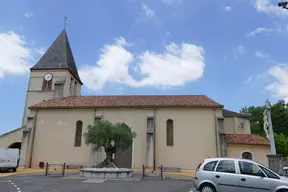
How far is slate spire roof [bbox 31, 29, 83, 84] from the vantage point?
103ft

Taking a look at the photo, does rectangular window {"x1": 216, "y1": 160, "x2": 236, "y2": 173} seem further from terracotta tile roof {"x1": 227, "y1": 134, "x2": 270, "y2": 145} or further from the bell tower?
the bell tower

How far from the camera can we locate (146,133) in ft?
71.1

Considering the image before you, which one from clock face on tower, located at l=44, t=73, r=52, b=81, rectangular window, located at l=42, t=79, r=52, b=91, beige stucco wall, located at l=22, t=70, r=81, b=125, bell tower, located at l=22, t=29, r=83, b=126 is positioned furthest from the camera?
clock face on tower, located at l=44, t=73, r=52, b=81

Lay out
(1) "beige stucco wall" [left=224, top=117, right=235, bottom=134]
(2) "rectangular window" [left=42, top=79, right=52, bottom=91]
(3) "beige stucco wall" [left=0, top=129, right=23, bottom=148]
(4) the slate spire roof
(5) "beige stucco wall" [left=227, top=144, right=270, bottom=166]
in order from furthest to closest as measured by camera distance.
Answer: (4) the slate spire roof, (2) "rectangular window" [left=42, top=79, right=52, bottom=91], (1) "beige stucco wall" [left=224, top=117, right=235, bottom=134], (3) "beige stucco wall" [left=0, top=129, right=23, bottom=148], (5) "beige stucco wall" [left=227, top=144, right=270, bottom=166]

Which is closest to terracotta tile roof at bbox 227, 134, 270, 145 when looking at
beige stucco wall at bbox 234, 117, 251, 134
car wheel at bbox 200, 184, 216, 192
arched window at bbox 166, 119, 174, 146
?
beige stucco wall at bbox 234, 117, 251, 134

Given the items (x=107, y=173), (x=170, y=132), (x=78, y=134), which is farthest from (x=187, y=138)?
(x=78, y=134)

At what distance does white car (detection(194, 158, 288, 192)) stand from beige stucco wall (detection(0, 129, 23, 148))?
23231 millimetres

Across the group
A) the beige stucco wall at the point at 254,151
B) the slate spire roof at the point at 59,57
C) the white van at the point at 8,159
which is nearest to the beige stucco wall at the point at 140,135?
the beige stucco wall at the point at 254,151

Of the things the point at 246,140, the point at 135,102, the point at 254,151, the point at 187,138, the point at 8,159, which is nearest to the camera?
the point at 8,159

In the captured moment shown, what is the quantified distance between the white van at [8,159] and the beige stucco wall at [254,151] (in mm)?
18985

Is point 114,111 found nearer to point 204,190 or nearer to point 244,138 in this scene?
point 244,138

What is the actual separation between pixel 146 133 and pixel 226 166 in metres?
14.0

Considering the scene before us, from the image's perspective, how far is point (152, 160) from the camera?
20.5m

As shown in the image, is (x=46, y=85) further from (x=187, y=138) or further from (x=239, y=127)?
(x=239, y=127)
